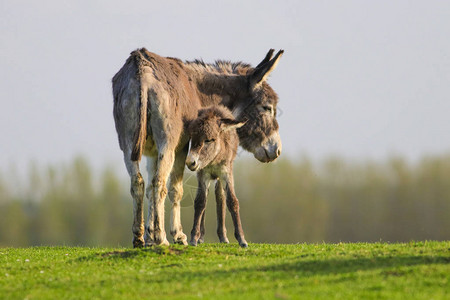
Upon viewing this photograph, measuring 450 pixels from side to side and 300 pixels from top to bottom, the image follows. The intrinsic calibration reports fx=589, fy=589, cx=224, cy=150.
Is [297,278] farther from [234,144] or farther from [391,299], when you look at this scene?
[234,144]

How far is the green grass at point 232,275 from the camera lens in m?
6.71

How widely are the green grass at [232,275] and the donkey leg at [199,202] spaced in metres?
1.93

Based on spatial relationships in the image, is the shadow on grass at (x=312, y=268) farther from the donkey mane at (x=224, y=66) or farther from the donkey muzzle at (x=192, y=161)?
the donkey mane at (x=224, y=66)

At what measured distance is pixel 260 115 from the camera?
13.8 metres

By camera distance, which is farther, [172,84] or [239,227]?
[239,227]

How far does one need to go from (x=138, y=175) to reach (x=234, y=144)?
2.62 metres

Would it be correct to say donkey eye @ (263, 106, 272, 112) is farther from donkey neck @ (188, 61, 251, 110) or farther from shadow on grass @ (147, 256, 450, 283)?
shadow on grass @ (147, 256, 450, 283)

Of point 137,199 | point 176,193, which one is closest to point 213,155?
point 176,193

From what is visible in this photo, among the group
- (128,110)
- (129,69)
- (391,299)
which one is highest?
(129,69)

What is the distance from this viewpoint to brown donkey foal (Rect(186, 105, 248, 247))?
11.2 metres

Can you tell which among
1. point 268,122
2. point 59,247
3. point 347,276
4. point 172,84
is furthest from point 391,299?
point 59,247

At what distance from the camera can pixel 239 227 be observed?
1180 cm

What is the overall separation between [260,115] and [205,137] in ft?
9.71

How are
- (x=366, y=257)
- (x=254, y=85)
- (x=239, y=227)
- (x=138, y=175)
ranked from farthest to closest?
(x=254, y=85), (x=239, y=227), (x=138, y=175), (x=366, y=257)
